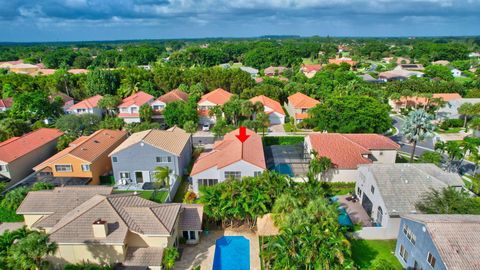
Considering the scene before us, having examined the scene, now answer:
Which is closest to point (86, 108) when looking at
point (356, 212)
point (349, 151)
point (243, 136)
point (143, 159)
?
point (143, 159)

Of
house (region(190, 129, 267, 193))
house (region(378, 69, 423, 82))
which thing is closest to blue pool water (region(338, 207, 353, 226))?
house (region(190, 129, 267, 193))

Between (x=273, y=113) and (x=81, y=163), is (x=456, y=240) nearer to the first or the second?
(x=81, y=163)

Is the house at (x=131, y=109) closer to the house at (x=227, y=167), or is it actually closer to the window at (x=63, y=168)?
the window at (x=63, y=168)

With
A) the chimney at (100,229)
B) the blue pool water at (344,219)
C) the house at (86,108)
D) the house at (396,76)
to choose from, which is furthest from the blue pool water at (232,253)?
the house at (396,76)

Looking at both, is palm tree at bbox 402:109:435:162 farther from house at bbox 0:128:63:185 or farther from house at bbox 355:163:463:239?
house at bbox 0:128:63:185

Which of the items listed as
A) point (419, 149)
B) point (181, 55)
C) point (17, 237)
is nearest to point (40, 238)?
point (17, 237)
